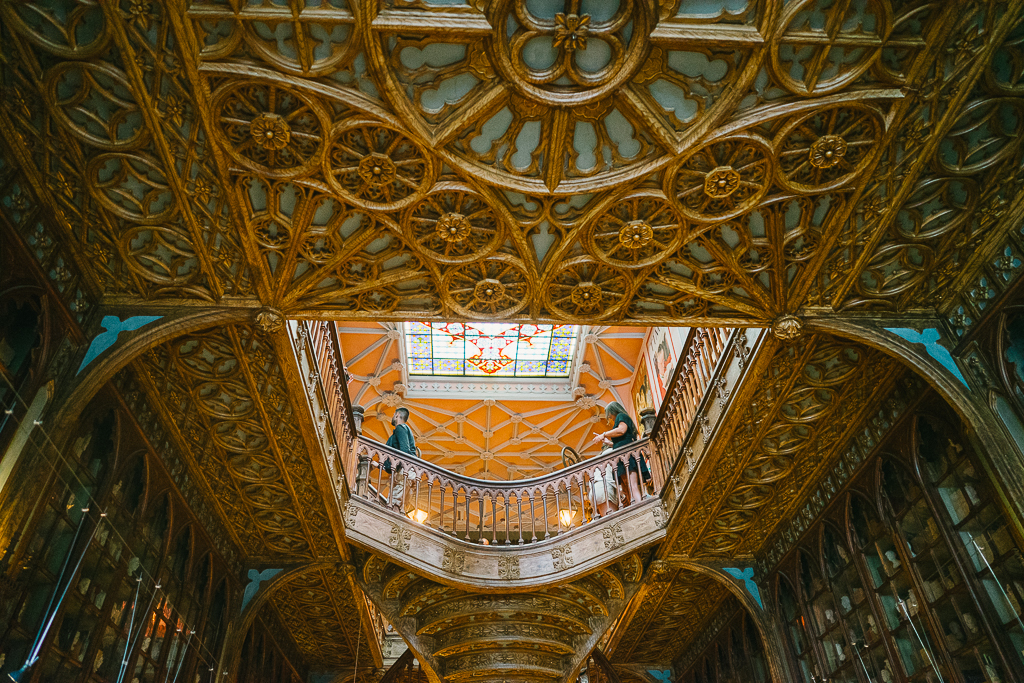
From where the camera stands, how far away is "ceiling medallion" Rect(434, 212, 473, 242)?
454 centimetres

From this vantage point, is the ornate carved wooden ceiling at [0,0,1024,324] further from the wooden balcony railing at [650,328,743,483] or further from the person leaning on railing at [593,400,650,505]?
the person leaning on railing at [593,400,650,505]

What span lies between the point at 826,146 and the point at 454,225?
2443 mm

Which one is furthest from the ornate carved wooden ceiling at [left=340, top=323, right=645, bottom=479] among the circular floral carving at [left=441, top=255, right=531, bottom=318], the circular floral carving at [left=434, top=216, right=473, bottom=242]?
the circular floral carving at [left=434, top=216, right=473, bottom=242]

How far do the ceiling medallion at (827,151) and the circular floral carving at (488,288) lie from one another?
6.83ft

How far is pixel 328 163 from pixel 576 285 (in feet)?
6.66

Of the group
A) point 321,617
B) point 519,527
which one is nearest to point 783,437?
point 519,527

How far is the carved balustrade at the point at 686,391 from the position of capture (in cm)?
657

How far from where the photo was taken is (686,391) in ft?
24.7

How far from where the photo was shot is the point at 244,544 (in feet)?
25.3

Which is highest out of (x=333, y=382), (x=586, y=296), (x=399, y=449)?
(x=399, y=449)

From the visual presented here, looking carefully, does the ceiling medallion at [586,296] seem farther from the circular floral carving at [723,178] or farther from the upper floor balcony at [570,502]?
the upper floor balcony at [570,502]

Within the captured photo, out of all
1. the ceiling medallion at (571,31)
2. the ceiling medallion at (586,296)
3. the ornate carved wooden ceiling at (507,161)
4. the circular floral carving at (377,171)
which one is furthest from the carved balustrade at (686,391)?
the circular floral carving at (377,171)

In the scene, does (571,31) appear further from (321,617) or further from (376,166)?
(321,617)

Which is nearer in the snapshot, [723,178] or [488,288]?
[723,178]
